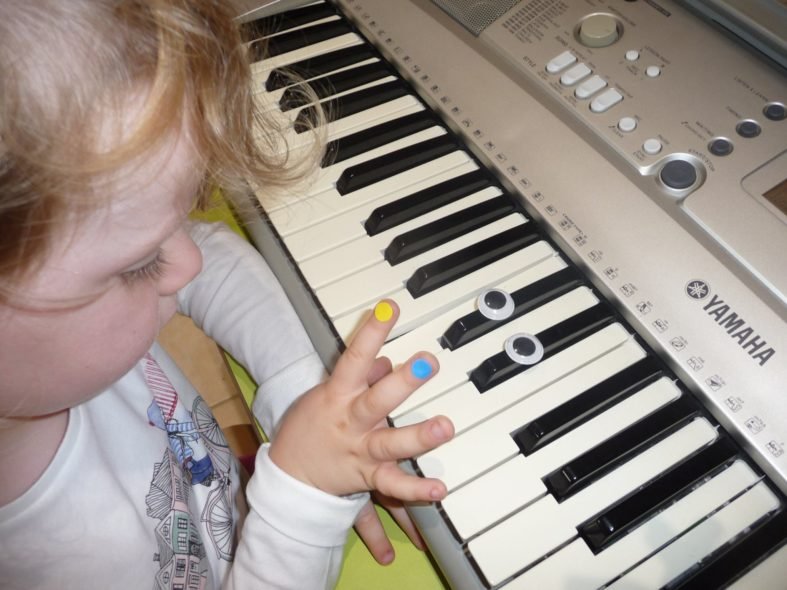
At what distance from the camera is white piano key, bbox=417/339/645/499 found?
22.5 inches

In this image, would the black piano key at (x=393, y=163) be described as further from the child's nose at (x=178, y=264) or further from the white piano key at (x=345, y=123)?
the child's nose at (x=178, y=264)

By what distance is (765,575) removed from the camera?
53cm

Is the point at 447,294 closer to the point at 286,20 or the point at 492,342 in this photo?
the point at 492,342

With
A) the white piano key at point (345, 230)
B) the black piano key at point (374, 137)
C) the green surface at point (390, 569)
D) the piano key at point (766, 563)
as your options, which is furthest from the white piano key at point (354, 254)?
the piano key at point (766, 563)

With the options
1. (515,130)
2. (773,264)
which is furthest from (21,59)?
(773,264)

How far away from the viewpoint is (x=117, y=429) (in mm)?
749

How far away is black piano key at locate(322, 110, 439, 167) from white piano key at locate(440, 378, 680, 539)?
0.38 meters

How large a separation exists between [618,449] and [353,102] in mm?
517

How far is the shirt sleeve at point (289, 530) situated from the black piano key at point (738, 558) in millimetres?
313

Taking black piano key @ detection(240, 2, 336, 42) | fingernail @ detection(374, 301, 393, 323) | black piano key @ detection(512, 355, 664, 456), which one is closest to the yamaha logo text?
black piano key @ detection(512, 355, 664, 456)

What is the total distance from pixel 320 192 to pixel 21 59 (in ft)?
1.28

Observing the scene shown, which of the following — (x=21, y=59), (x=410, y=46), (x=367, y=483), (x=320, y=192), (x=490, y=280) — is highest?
(x=410, y=46)

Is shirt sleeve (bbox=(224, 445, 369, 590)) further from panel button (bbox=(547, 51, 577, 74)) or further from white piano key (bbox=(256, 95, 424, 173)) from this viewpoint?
panel button (bbox=(547, 51, 577, 74))

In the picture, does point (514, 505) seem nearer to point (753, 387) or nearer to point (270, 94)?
point (753, 387)
